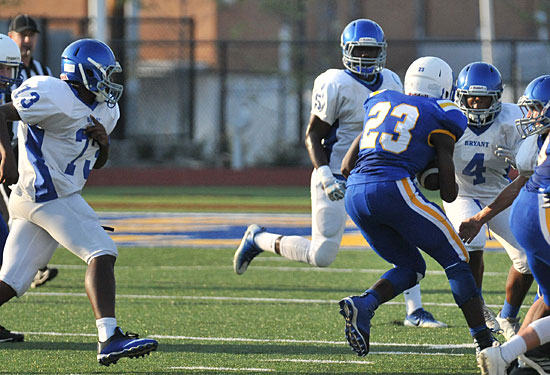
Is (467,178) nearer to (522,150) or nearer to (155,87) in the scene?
(522,150)

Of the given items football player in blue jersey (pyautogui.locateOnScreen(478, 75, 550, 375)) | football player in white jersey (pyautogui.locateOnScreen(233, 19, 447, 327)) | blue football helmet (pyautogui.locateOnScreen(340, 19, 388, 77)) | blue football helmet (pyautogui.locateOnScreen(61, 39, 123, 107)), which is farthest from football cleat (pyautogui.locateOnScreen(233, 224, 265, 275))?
football player in blue jersey (pyautogui.locateOnScreen(478, 75, 550, 375))

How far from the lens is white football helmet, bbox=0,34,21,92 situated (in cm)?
515

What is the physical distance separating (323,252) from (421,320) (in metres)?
0.73

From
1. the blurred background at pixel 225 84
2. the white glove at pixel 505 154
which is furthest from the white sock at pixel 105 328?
the blurred background at pixel 225 84

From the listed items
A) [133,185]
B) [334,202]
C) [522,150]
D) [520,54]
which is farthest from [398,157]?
[520,54]

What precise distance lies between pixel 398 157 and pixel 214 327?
5.88ft

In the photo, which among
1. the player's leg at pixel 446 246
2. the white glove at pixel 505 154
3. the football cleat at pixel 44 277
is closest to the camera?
the player's leg at pixel 446 246

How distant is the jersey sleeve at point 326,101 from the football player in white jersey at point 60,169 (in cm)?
157

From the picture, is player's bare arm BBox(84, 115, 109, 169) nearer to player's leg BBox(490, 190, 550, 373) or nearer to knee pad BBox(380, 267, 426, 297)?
knee pad BBox(380, 267, 426, 297)

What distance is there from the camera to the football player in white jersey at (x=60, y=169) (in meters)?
4.31

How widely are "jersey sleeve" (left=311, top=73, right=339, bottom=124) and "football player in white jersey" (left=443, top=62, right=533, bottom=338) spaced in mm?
741

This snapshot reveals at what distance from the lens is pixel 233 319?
578cm

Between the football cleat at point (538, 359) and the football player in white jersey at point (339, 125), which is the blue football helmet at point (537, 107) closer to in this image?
the football cleat at point (538, 359)

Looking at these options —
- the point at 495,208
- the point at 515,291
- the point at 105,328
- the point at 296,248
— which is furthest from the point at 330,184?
the point at 105,328
